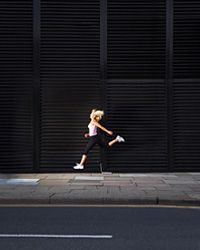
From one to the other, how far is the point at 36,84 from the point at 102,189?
4679mm

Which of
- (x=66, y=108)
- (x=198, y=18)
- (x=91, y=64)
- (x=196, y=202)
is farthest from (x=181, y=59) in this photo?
(x=196, y=202)

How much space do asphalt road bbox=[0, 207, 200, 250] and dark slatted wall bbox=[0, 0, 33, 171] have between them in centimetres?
534

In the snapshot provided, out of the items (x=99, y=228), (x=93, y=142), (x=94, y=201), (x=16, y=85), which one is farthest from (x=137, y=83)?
(x=99, y=228)

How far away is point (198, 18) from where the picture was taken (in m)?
15.9

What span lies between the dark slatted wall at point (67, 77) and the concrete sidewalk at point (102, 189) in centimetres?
83

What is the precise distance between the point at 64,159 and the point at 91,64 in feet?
9.24

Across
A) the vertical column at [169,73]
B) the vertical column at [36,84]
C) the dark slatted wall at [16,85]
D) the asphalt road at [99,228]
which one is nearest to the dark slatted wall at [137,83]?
the vertical column at [169,73]

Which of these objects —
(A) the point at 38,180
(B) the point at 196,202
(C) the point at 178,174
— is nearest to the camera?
(B) the point at 196,202

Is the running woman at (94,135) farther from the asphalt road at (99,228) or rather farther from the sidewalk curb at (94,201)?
the asphalt road at (99,228)

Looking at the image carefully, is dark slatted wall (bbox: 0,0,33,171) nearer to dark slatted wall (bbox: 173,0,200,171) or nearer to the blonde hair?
the blonde hair

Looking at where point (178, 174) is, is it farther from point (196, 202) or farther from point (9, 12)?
point (9, 12)

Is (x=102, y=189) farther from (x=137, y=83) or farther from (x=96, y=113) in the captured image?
(x=137, y=83)

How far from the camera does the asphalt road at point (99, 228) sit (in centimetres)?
→ 732

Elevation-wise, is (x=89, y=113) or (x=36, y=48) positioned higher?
(x=36, y=48)
